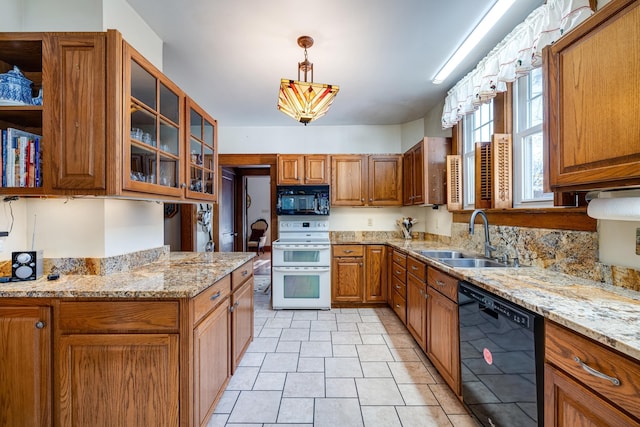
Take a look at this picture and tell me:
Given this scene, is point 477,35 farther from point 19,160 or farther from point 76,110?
point 19,160

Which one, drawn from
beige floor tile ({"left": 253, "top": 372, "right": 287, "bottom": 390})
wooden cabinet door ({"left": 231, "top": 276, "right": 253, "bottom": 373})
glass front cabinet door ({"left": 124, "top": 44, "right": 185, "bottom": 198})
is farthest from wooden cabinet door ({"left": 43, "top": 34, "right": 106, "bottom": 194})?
beige floor tile ({"left": 253, "top": 372, "right": 287, "bottom": 390})

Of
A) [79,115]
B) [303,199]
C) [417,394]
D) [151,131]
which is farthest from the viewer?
[303,199]

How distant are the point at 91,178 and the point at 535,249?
8.94ft

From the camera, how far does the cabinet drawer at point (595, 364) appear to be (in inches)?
30.4

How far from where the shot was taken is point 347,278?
366 centimetres

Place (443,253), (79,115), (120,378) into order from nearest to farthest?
(120,378) < (79,115) < (443,253)

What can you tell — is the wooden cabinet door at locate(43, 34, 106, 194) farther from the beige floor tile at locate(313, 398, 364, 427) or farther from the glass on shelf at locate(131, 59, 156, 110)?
the beige floor tile at locate(313, 398, 364, 427)

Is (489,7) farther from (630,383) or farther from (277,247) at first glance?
(277,247)

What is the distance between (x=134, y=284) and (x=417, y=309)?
2.20 m

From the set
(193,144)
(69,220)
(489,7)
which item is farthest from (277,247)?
(489,7)

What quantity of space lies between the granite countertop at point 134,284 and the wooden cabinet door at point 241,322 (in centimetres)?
35

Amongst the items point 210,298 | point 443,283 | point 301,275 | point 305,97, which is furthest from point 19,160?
point 301,275

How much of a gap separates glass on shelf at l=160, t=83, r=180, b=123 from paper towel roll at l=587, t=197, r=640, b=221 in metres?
2.38

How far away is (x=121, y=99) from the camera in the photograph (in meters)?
1.43
